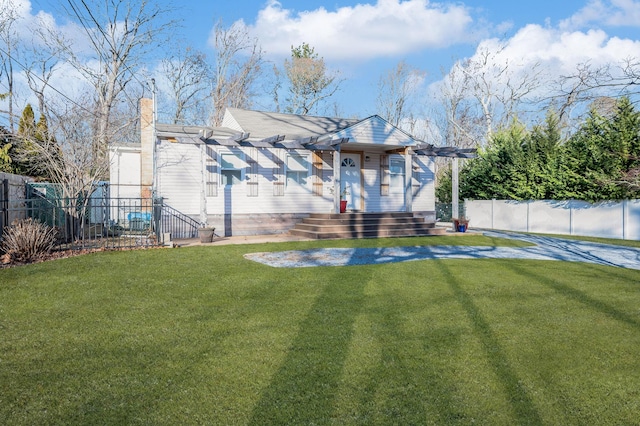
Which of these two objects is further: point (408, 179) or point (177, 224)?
point (408, 179)

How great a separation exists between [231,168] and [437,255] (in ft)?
25.3

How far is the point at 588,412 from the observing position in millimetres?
3186

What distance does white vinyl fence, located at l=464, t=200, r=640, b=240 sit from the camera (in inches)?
653

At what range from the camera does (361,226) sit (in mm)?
14578

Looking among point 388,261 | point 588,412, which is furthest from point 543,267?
point 588,412

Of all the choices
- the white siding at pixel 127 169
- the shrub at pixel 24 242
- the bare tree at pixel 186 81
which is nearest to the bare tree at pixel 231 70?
the bare tree at pixel 186 81

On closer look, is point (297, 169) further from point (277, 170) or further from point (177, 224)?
point (177, 224)

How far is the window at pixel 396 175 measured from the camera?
707 inches

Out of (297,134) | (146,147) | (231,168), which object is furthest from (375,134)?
(146,147)

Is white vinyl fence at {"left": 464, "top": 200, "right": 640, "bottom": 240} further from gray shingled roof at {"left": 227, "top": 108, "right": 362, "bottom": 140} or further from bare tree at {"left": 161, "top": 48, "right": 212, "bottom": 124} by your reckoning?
bare tree at {"left": 161, "top": 48, "right": 212, "bottom": 124}

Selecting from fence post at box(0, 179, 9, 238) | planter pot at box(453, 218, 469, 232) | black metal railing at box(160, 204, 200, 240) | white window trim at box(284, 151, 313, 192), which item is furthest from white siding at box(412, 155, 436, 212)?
fence post at box(0, 179, 9, 238)

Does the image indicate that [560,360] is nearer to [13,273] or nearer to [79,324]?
[79,324]

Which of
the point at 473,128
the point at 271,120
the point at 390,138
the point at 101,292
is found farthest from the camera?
the point at 473,128

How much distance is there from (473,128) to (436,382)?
3556 centimetres
